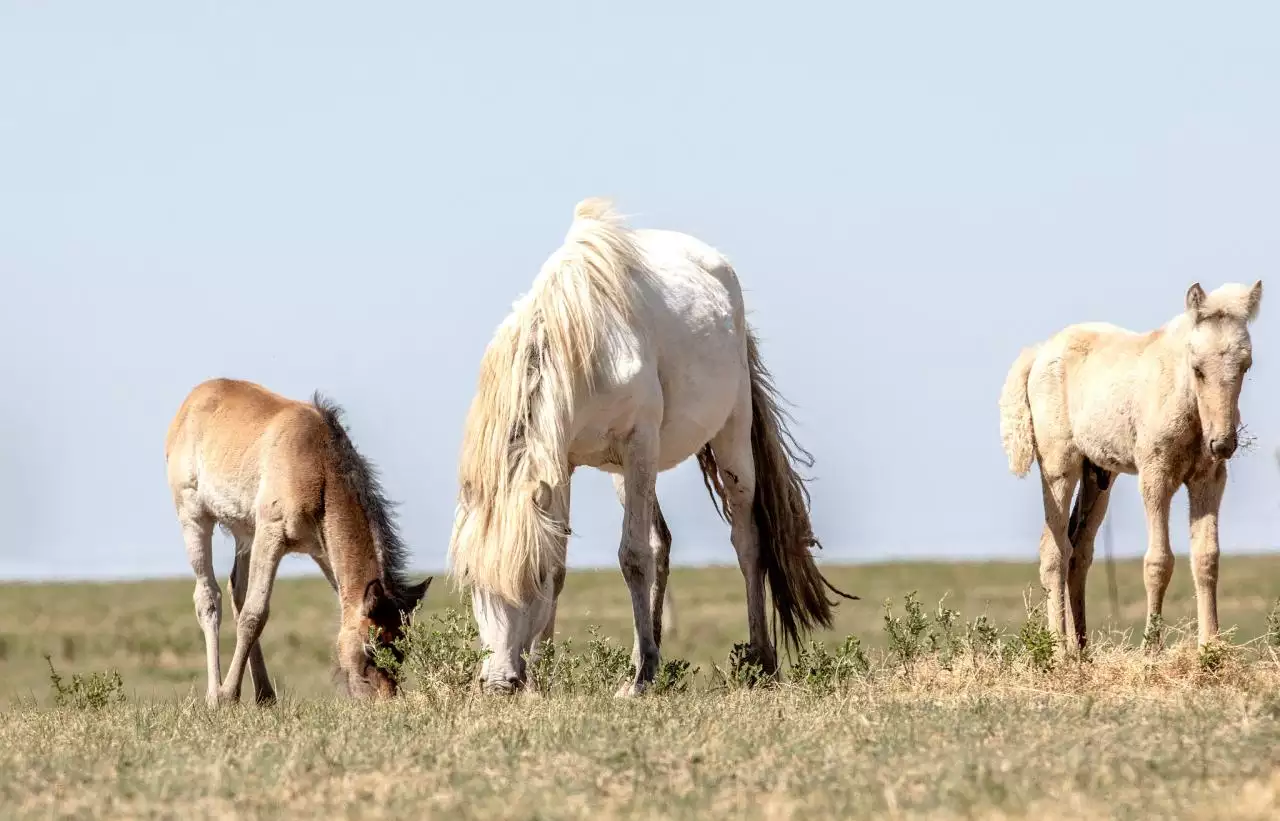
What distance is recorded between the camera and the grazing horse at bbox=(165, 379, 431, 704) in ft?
35.0

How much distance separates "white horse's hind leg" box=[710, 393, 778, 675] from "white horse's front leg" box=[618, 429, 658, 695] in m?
1.47

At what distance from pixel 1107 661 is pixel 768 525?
262 centimetres

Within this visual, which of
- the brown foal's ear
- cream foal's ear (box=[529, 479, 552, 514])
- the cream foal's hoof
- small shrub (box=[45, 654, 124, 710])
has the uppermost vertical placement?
cream foal's ear (box=[529, 479, 552, 514])

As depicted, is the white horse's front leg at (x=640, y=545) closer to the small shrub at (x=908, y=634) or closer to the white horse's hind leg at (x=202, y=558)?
the small shrub at (x=908, y=634)

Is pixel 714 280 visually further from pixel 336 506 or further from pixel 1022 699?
pixel 1022 699

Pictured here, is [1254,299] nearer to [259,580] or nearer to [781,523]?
[781,523]

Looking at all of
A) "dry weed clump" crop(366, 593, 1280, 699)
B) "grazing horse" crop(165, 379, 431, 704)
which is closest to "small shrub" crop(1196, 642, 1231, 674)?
"dry weed clump" crop(366, 593, 1280, 699)

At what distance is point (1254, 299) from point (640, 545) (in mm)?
3489

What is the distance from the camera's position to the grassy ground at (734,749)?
18.5 ft

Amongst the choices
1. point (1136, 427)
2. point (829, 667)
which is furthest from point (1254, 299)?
point (829, 667)

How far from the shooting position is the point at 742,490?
432 inches

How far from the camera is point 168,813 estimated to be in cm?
563

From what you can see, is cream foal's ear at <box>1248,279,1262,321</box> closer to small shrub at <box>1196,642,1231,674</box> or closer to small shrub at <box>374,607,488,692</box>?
small shrub at <box>1196,642,1231,674</box>

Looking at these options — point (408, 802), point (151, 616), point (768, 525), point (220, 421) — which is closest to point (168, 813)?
point (408, 802)
